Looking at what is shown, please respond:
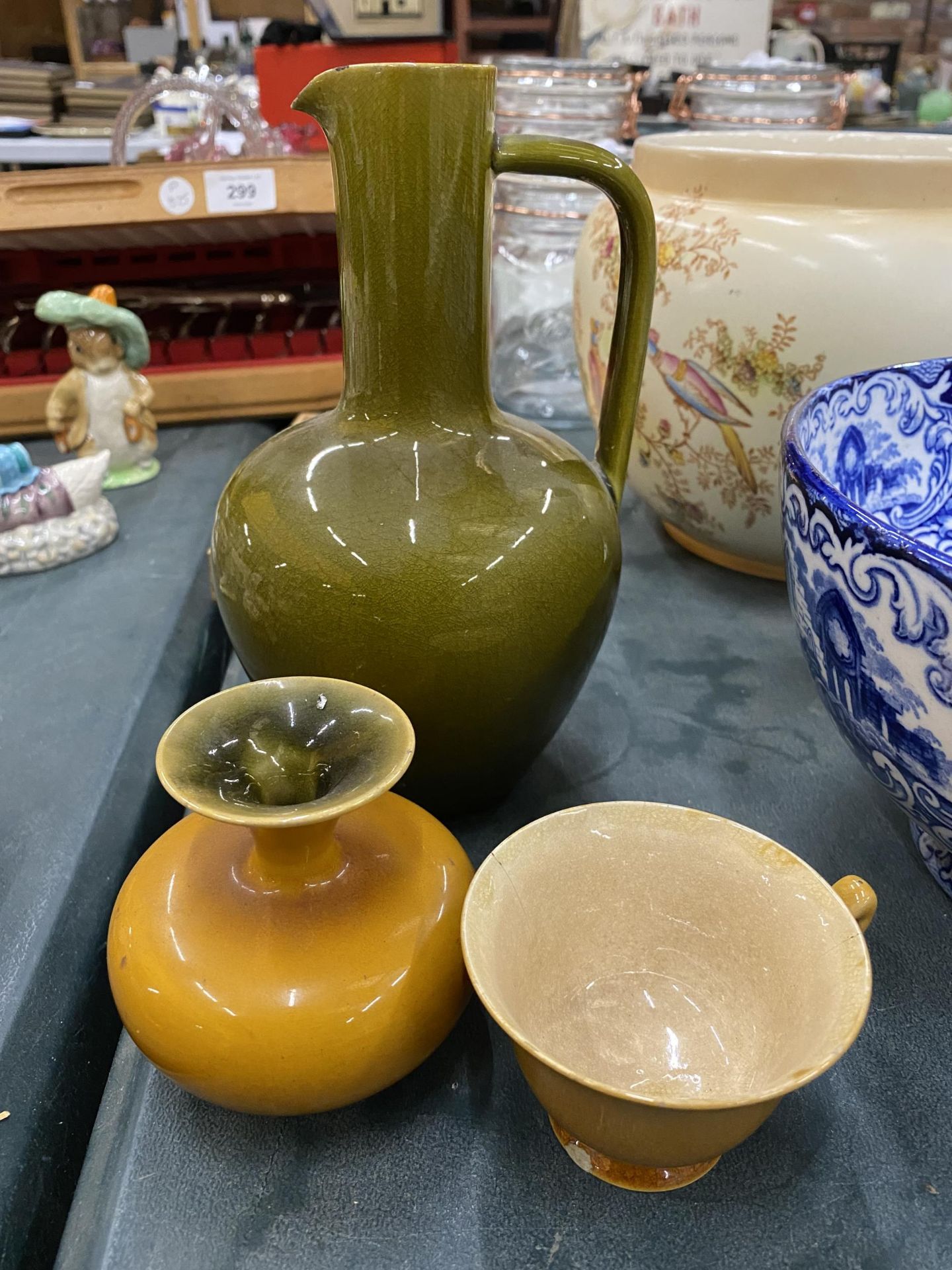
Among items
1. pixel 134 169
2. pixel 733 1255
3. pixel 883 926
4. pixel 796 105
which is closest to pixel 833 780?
pixel 883 926

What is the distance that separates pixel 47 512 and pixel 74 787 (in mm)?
392

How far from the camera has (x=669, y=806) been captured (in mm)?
480

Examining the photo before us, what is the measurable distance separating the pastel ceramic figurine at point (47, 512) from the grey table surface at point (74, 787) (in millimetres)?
16

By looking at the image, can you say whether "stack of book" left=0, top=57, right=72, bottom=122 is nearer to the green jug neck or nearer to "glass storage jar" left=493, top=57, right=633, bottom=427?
"glass storage jar" left=493, top=57, right=633, bottom=427

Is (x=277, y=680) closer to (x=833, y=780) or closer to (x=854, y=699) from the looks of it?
(x=854, y=699)

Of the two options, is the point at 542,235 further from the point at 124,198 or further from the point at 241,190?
the point at 124,198

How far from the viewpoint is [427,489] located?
512mm

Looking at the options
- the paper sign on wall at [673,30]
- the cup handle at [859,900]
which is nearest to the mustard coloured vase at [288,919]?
the cup handle at [859,900]

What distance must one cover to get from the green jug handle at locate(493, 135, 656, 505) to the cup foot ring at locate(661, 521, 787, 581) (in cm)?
31

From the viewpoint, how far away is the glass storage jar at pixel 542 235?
1296mm

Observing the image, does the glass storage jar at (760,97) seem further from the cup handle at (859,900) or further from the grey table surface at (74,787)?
the cup handle at (859,900)

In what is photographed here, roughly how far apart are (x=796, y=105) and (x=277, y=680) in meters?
1.60

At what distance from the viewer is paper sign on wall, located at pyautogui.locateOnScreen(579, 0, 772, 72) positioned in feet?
6.42

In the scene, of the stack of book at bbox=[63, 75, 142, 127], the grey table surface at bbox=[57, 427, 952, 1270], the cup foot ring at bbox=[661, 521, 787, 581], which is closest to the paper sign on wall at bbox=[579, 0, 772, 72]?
the stack of book at bbox=[63, 75, 142, 127]
